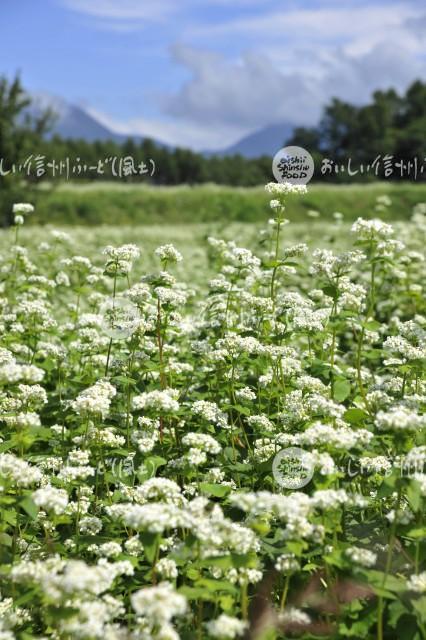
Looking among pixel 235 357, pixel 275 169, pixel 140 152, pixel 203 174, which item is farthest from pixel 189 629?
pixel 140 152

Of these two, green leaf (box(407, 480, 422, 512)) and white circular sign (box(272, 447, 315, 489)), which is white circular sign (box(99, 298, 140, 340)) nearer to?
white circular sign (box(272, 447, 315, 489))

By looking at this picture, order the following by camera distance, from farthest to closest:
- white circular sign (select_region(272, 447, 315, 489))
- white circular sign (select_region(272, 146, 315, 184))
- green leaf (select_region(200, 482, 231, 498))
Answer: white circular sign (select_region(272, 146, 315, 184)) → white circular sign (select_region(272, 447, 315, 489)) → green leaf (select_region(200, 482, 231, 498))

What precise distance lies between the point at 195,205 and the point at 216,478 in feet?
93.3

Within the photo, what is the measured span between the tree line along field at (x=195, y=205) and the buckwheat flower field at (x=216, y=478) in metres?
23.8

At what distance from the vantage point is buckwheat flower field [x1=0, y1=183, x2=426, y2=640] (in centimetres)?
271

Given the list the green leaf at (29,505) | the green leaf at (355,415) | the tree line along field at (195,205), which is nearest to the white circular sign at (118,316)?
the green leaf at (355,415)

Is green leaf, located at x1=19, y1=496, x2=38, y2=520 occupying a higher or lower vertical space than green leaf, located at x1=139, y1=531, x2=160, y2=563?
higher

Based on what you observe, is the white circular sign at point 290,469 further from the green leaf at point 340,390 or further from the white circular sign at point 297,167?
the white circular sign at point 297,167

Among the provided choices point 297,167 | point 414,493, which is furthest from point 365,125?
point 414,493

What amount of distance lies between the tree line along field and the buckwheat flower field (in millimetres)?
23785

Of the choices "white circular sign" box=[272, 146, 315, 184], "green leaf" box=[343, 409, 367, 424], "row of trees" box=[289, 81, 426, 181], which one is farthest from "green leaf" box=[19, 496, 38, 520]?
"row of trees" box=[289, 81, 426, 181]

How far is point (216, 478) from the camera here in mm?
3791

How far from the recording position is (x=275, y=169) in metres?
5.66

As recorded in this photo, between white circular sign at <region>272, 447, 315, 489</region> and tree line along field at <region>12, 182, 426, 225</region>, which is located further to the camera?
tree line along field at <region>12, 182, 426, 225</region>
